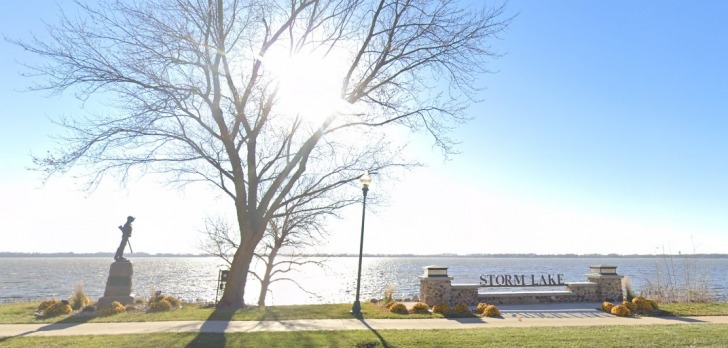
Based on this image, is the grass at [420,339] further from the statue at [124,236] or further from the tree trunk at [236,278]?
the statue at [124,236]

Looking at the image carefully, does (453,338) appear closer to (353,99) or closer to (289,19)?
(353,99)

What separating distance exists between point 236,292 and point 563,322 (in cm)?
1041

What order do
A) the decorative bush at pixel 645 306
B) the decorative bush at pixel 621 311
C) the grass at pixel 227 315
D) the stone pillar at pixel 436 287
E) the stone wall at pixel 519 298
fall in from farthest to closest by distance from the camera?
the stone wall at pixel 519 298 → the stone pillar at pixel 436 287 → the decorative bush at pixel 645 306 → the decorative bush at pixel 621 311 → the grass at pixel 227 315

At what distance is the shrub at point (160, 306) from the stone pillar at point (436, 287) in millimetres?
9040

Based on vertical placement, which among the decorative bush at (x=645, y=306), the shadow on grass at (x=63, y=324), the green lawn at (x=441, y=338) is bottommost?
the shadow on grass at (x=63, y=324)

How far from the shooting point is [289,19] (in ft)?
53.2

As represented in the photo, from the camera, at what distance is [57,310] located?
1457cm

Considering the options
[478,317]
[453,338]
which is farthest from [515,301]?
[453,338]

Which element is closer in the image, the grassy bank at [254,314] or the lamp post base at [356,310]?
the grassy bank at [254,314]

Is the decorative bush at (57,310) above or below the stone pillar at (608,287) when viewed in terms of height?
below

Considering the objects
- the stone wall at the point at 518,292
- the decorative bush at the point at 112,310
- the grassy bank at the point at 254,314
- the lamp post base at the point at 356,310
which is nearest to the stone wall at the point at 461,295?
the stone wall at the point at 518,292

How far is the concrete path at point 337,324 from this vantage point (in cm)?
1123

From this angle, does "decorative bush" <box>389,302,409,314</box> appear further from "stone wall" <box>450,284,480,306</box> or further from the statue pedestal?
the statue pedestal

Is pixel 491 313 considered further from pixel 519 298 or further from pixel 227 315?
pixel 227 315
